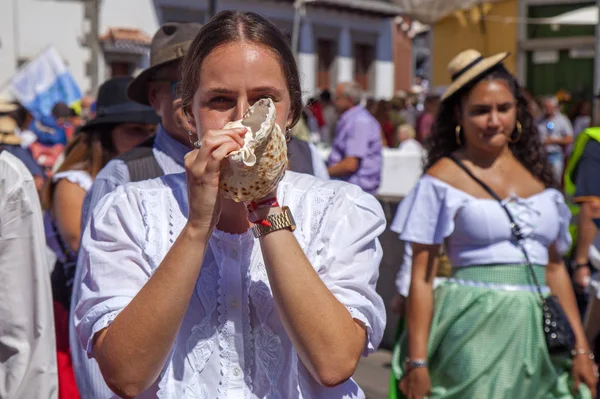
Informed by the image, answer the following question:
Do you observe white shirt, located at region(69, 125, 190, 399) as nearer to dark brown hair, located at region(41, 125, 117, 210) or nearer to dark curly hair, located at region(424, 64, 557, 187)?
dark brown hair, located at region(41, 125, 117, 210)

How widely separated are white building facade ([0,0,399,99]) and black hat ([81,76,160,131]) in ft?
48.8

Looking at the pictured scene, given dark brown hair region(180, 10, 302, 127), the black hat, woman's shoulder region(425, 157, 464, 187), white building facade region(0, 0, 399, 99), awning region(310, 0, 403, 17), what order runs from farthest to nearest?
awning region(310, 0, 403, 17) → white building facade region(0, 0, 399, 99) → the black hat → woman's shoulder region(425, 157, 464, 187) → dark brown hair region(180, 10, 302, 127)

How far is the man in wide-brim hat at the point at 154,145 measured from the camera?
3127mm

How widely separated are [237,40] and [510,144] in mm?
2507

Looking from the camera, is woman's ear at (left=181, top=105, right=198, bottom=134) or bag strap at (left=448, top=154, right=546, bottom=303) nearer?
woman's ear at (left=181, top=105, right=198, bottom=134)

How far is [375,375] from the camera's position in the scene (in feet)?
22.8

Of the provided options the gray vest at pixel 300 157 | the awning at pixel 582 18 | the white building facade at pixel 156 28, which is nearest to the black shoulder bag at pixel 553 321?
the gray vest at pixel 300 157

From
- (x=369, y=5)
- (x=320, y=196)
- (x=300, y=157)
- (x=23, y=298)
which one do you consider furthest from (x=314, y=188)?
(x=369, y=5)

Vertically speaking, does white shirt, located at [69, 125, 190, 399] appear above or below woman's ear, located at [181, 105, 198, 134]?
below

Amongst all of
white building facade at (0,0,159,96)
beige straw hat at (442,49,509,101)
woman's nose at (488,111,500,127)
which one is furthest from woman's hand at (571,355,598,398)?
white building facade at (0,0,159,96)

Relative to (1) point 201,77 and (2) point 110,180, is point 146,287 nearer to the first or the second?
(1) point 201,77

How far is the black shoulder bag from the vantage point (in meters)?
3.94

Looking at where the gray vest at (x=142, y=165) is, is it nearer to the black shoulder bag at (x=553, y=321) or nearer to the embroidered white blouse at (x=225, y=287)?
the embroidered white blouse at (x=225, y=287)

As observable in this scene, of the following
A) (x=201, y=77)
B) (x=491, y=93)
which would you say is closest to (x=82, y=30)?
(x=491, y=93)
